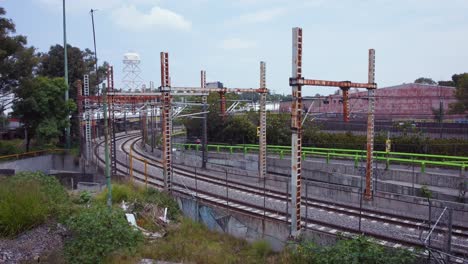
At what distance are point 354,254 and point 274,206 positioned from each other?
7730mm

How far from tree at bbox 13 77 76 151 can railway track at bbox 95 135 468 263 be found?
9.16 m

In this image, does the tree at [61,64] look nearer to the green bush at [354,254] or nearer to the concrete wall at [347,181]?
the concrete wall at [347,181]

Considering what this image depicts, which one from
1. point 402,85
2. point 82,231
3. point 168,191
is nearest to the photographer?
point 82,231

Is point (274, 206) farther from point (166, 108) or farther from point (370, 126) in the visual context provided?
point (166, 108)

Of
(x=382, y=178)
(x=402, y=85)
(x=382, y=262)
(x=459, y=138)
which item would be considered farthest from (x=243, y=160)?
(x=402, y=85)

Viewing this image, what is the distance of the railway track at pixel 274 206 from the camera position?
1325 centimetres

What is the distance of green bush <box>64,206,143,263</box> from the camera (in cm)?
1138

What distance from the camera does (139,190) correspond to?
58.4 feet

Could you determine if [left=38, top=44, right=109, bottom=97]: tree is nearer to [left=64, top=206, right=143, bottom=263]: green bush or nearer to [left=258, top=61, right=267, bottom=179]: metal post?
[left=258, top=61, right=267, bottom=179]: metal post

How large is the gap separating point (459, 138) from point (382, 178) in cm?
918

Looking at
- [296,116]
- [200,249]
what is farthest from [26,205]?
[296,116]

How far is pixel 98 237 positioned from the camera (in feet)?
38.6

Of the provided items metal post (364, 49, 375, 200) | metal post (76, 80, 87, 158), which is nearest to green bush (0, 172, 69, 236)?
metal post (364, 49, 375, 200)

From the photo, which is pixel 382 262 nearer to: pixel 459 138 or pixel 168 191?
pixel 168 191
